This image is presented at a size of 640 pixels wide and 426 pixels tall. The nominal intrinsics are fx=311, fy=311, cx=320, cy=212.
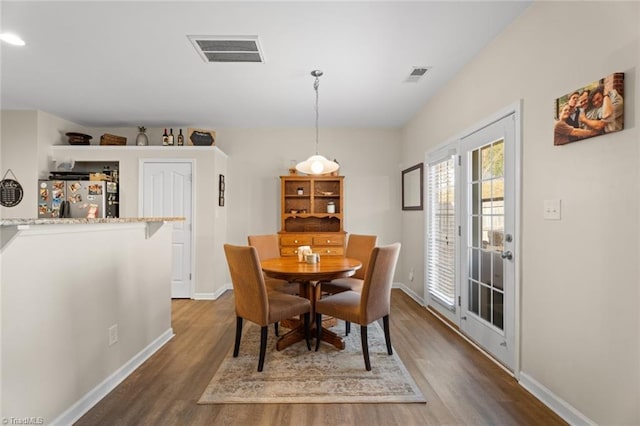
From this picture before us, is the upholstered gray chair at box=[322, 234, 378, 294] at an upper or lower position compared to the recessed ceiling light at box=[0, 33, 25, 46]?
lower

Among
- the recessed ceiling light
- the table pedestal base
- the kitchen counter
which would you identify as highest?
the recessed ceiling light

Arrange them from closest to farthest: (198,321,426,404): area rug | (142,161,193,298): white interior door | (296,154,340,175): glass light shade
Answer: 1. (198,321,426,404): area rug
2. (296,154,340,175): glass light shade
3. (142,161,193,298): white interior door

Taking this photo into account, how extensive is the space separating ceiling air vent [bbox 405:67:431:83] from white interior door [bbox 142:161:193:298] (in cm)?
321

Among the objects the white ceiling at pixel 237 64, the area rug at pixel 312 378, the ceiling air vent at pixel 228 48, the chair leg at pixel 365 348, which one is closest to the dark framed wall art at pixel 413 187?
the white ceiling at pixel 237 64

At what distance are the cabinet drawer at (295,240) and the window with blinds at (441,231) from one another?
1.68 meters

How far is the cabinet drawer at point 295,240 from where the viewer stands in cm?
459

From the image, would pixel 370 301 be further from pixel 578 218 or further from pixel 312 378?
pixel 578 218

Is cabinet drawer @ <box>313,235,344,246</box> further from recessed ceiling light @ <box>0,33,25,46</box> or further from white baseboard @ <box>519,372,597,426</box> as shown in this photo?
recessed ceiling light @ <box>0,33,25,46</box>

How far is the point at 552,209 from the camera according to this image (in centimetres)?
191

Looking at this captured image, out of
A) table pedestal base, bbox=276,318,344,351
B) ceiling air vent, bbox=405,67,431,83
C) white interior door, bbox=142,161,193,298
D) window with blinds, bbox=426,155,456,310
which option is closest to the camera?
table pedestal base, bbox=276,318,344,351

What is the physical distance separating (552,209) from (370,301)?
4.46ft

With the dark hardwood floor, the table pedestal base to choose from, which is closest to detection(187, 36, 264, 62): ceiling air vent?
the table pedestal base

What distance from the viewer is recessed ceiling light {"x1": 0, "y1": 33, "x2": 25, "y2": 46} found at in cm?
242

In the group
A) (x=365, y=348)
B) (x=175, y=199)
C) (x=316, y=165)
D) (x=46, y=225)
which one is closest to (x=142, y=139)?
(x=175, y=199)
